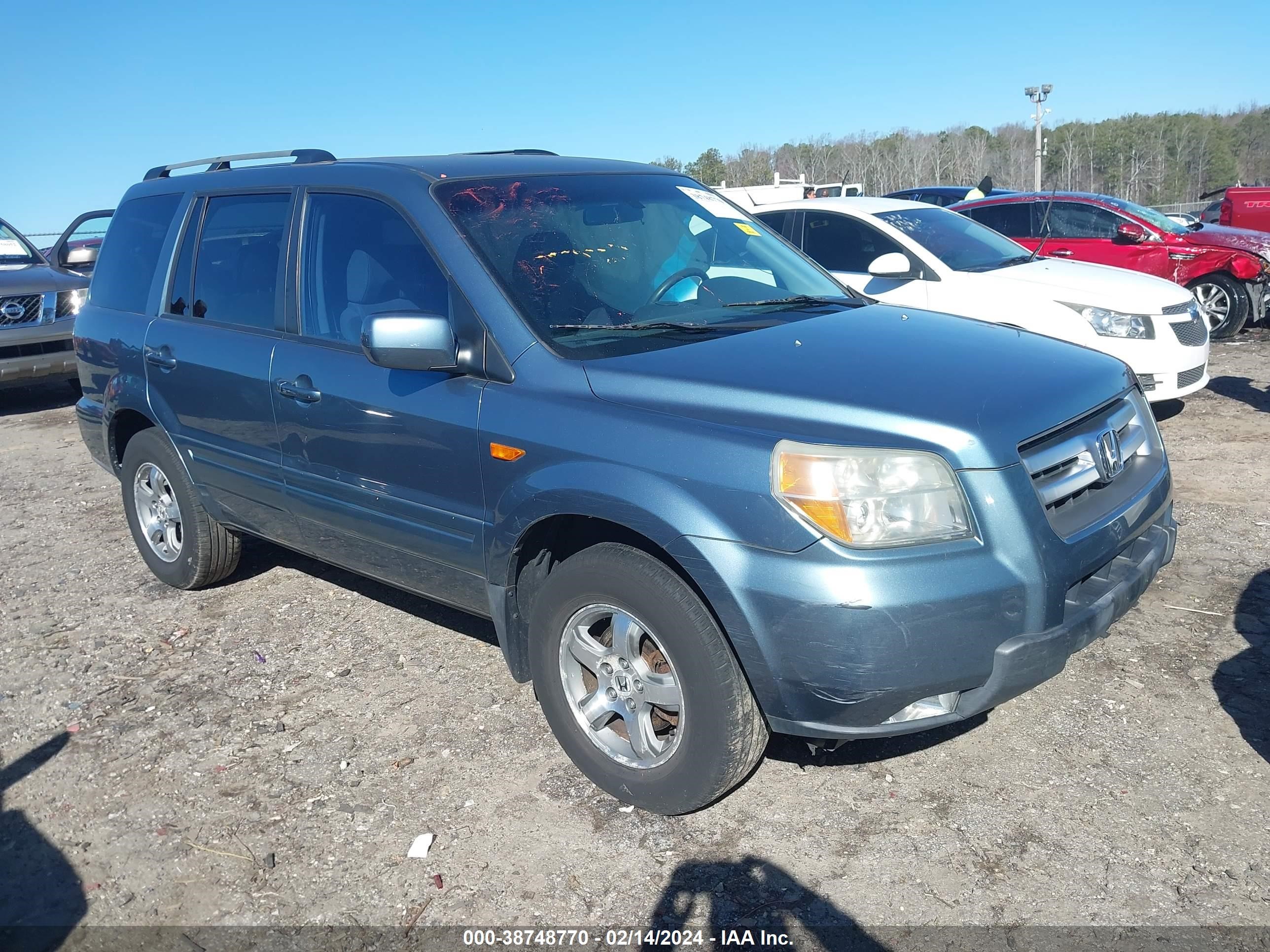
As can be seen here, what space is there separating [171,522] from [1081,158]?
96401 mm

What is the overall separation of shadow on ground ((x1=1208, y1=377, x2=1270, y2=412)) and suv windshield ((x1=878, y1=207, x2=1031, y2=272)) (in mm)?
2033

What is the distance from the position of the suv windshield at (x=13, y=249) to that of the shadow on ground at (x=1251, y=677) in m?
12.1

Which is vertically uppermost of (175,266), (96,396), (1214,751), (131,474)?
(175,266)

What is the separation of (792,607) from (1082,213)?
33.8 feet

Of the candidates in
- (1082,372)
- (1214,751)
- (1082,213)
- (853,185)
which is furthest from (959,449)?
(853,185)

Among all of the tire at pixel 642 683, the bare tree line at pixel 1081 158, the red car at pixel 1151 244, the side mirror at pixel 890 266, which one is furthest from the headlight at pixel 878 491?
the bare tree line at pixel 1081 158

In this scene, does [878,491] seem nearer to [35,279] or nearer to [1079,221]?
[1079,221]

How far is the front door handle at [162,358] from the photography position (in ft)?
15.3

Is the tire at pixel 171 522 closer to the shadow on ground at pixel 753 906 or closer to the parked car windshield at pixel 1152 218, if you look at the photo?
the shadow on ground at pixel 753 906

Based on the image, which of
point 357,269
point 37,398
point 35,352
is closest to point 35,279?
point 35,352

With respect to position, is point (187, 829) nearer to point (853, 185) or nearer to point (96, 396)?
point (96, 396)

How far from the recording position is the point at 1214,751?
3311mm

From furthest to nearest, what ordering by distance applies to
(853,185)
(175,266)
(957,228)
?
(853,185) < (957,228) < (175,266)

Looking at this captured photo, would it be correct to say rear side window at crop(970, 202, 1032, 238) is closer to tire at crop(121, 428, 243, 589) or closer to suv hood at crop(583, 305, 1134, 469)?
suv hood at crop(583, 305, 1134, 469)
